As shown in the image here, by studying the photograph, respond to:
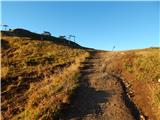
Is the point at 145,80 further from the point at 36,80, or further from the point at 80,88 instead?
the point at 36,80

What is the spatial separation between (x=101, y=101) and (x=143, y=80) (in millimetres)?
5371

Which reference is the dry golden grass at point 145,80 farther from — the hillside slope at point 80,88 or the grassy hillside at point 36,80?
the grassy hillside at point 36,80

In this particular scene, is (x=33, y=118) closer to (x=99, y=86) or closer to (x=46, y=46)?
(x=99, y=86)

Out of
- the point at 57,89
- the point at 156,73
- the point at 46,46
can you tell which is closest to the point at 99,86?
the point at 57,89

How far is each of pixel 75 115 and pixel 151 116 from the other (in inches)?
168

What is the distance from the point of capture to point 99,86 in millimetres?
21594

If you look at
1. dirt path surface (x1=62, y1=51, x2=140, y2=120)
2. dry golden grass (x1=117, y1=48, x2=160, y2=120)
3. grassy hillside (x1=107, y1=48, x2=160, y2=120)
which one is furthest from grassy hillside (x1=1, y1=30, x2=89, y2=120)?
dry golden grass (x1=117, y1=48, x2=160, y2=120)

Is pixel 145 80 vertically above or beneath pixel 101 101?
above

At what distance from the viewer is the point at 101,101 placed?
18.8 m

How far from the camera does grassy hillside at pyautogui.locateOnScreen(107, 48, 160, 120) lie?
1853cm

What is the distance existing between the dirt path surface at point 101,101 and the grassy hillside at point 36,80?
683mm

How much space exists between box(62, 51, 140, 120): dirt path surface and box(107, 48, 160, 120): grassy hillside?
2.17ft

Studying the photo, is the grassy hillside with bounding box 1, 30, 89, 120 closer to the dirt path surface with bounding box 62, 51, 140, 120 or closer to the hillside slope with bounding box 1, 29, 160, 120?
the hillside slope with bounding box 1, 29, 160, 120

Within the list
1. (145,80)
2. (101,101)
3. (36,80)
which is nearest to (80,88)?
(101,101)
